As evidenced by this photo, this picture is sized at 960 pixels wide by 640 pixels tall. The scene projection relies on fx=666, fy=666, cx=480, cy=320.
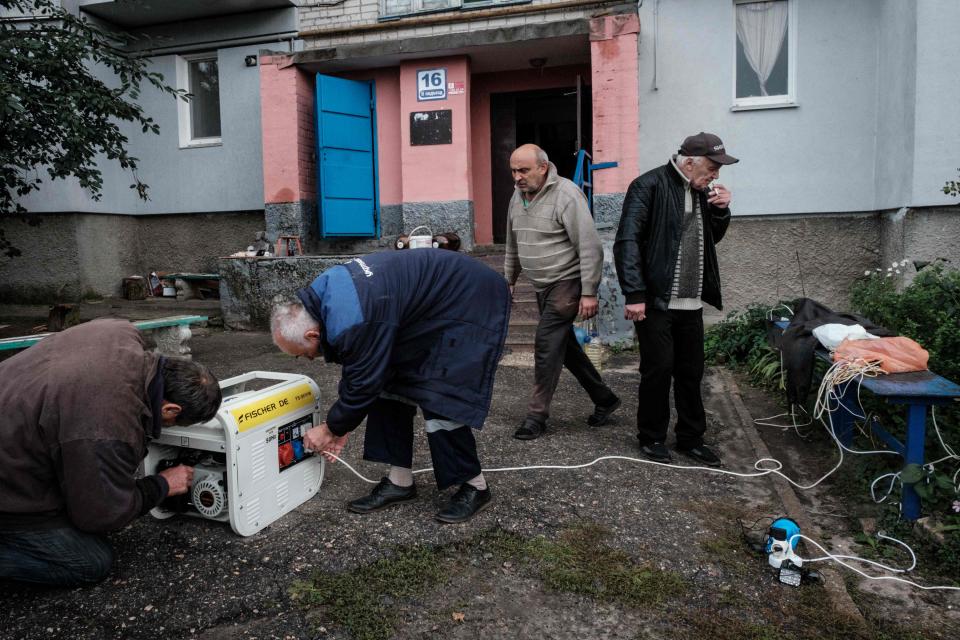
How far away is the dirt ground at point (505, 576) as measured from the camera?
2398mm

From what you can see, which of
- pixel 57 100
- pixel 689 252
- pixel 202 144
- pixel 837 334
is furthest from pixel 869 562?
pixel 202 144

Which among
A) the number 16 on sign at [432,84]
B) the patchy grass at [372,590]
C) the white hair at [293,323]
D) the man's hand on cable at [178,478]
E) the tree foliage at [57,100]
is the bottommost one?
the patchy grass at [372,590]

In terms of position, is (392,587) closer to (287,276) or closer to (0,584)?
(0,584)

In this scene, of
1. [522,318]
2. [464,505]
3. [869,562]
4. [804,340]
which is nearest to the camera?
[869,562]

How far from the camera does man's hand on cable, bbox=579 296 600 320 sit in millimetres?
4234

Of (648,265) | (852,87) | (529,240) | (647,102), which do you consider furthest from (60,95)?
(852,87)

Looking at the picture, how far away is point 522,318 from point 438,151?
9.99ft

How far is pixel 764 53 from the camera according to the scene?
8.51 m

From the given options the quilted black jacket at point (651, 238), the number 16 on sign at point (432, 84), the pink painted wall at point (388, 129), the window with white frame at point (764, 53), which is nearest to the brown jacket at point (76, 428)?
the quilted black jacket at point (651, 238)

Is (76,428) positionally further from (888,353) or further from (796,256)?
(796,256)

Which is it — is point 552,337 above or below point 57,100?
below

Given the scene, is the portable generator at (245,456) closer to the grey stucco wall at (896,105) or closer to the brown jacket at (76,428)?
the brown jacket at (76,428)

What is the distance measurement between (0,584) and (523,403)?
139 inches

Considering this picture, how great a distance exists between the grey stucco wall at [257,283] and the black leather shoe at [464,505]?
5691 millimetres
